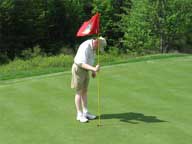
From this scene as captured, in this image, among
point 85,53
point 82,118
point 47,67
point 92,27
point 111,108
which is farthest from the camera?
point 47,67

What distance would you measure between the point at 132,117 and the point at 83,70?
119cm

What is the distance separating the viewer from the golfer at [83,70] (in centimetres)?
820

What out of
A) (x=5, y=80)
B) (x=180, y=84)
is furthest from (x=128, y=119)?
(x=5, y=80)

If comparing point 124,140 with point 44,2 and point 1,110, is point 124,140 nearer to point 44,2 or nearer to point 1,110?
point 1,110

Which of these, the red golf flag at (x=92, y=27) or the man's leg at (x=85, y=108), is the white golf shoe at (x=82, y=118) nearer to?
the man's leg at (x=85, y=108)

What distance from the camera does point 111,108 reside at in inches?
371

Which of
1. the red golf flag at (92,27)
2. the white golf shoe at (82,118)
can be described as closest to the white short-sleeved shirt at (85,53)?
the red golf flag at (92,27)

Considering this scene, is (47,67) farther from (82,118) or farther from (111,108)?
(82,118)

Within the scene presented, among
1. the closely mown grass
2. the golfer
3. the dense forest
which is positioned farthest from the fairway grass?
the dense forest

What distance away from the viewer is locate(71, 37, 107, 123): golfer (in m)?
8.20

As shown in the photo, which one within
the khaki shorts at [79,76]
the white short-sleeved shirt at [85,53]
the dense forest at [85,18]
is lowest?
the dense forest at [85,18]

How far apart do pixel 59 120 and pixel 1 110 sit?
138 cm

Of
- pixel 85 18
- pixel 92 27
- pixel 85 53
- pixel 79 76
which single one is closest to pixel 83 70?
pixel 79 76

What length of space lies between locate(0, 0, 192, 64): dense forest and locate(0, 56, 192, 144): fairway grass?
2523 centimetres
